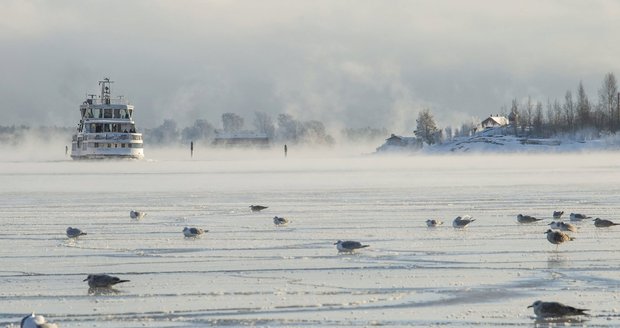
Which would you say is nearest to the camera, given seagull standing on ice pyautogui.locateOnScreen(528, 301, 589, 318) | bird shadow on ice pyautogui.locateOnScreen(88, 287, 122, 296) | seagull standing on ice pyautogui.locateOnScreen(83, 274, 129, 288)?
seagull standing on ice pyautogui.locateOnScreen(528, 301, 589, 318)

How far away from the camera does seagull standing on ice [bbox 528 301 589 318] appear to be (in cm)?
1292

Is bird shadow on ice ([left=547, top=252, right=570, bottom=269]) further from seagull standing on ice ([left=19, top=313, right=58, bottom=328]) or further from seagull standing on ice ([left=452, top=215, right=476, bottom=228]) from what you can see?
seagull standing on ice ([left=19, top=313, right=58, bottom=328])

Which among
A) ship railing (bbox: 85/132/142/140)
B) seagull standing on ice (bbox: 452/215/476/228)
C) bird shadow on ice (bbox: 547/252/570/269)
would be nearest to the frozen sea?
bird shadow on ice (bbox: 547/252/570/269)

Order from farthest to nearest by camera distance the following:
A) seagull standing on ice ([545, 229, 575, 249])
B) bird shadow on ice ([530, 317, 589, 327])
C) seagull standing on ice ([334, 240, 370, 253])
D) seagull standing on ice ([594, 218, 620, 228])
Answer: seagull standing on ice ([594, 218, 620, 228]) < seagull standing on ice ([545, 229, 575, 249]) < seagull standing on ice ([334, 240, 370, 253]) < bird shadow on ice ([530, 317, 589, 327])

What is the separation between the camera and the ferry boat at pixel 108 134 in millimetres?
122375

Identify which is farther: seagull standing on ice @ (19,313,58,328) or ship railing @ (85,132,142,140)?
ship railing @ (85,132,142,140)

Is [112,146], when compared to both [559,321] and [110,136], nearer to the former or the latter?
[110,136]

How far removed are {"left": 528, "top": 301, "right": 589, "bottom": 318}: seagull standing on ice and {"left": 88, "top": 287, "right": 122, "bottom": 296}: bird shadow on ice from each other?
568 cm

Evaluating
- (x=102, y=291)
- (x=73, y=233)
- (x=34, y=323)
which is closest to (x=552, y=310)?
(x=34, y=323)

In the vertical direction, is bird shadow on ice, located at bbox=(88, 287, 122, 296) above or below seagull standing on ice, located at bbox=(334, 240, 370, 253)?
below

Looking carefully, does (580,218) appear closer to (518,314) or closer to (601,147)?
(518,314)

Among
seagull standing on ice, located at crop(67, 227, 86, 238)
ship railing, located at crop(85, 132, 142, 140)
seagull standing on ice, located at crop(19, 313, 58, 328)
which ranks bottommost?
seagull standing on ice, located at crop(19, 313, 58, 328)

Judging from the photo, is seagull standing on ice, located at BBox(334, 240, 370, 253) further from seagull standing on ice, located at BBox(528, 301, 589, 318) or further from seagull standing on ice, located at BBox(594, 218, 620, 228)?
seagull standing on ice, located at BBox(594, 218, 620, 228)

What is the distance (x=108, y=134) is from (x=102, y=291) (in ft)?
359
